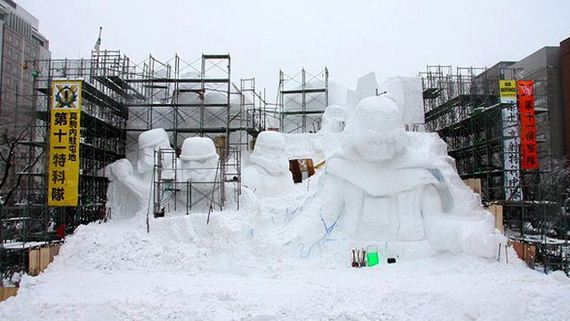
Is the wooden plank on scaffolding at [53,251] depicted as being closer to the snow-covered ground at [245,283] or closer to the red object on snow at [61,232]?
the snow-covered ground at [245,283]

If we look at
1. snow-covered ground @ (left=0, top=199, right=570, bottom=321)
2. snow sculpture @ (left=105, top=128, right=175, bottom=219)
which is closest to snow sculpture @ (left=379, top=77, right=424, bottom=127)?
snow sculpture @ (left=105, top=128, right=175, bottom=219)

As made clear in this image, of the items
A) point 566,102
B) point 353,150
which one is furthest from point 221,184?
point 566,102

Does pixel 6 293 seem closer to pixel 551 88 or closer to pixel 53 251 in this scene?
pixel 53 251

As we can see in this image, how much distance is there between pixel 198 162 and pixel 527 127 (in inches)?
458

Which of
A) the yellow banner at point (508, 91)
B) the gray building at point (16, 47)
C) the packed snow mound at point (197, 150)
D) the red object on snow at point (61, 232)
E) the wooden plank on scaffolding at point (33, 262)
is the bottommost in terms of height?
the wooden plank on scaffolding at point (33, 262)

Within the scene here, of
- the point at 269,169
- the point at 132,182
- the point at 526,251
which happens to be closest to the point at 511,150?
the point at 526,251

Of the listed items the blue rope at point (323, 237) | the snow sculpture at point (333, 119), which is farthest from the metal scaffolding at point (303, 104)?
the blue rope at point (323, 237)

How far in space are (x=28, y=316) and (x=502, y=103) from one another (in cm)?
1576

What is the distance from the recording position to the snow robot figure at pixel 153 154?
55.0 ft

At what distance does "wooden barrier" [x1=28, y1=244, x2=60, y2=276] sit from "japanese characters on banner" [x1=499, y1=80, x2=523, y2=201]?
1473 cm

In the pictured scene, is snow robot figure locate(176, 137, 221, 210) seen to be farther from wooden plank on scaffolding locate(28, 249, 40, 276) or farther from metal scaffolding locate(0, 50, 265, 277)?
wooden plank on scaffolding locate(28, 249, 40, 276)

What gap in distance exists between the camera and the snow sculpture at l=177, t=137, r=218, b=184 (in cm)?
1597

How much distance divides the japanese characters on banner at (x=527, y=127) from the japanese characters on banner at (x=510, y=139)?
218 millimetres

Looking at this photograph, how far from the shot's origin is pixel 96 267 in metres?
12.3
